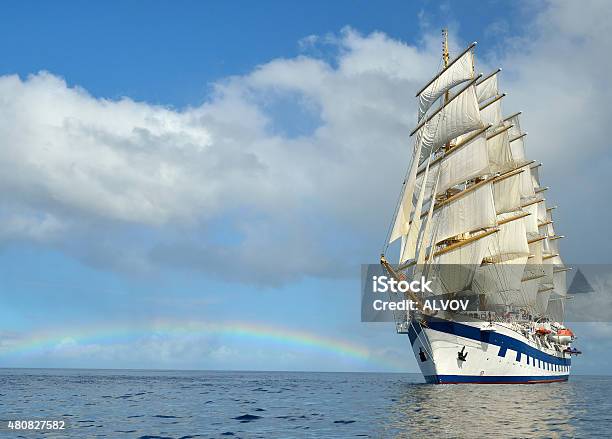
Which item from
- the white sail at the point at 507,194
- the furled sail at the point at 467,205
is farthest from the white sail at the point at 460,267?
the white sail at the point at 507,194

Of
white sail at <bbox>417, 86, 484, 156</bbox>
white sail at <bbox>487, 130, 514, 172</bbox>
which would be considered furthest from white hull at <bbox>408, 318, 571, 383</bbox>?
white sail at <bbox>487, 130, 514, 172</bbox>

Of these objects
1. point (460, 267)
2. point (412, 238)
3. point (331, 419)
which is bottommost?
point (331, 419)

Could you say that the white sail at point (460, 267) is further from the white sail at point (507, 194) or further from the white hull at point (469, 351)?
the white sail at point (507, 194)

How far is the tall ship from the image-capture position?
62344 mm

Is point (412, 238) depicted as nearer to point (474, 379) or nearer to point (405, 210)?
point (405, 210)

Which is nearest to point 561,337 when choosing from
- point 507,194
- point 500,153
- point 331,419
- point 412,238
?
point 507,194

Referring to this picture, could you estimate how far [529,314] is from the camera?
3501 inches

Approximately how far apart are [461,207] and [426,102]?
57.8ft

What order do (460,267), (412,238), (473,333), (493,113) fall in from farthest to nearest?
(493,113) → (460,267) → (412,238) → (473,333)

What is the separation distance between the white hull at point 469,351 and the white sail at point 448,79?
3317cm

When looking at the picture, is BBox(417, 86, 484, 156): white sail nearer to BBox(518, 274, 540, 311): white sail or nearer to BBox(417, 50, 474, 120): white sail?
BBox(417, 50, 474, 120): white sail

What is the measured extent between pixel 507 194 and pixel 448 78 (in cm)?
1810

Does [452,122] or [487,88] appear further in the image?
[487,88]

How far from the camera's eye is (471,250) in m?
73.6
